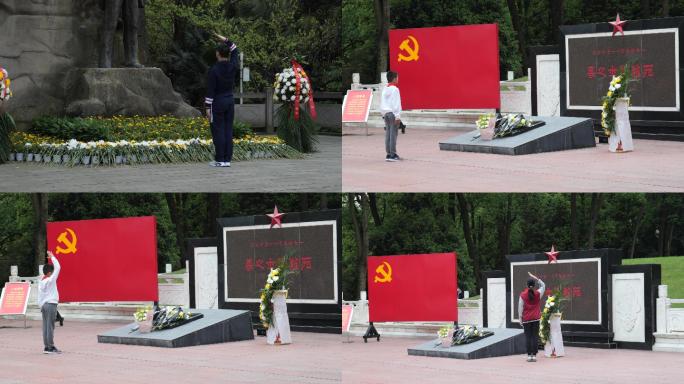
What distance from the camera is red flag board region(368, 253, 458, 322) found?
1011 cm

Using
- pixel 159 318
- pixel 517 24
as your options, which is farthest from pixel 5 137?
pixel 517 24

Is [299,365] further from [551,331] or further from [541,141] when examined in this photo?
[541,141]

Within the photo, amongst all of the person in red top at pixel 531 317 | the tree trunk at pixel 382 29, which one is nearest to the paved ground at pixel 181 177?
the person in red top at pixel 531 317

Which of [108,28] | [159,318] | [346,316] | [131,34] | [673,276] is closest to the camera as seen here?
[159,318]

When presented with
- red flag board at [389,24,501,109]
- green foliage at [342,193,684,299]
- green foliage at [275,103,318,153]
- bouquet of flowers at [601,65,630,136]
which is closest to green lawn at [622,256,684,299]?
green foliage at [342,193,684,299]

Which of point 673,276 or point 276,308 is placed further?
point 673,276

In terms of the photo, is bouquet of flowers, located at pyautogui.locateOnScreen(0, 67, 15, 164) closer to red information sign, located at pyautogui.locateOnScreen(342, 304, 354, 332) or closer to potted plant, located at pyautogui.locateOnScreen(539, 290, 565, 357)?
red information sign, located at pyautogui.locateOnScreen(342, 304, 354, 332)

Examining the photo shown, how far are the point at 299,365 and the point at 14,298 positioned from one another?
8679 millimetres

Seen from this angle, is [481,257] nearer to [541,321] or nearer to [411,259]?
[541,321]

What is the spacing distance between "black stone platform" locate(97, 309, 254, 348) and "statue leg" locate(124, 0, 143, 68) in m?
4.79

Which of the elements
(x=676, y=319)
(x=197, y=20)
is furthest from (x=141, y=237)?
(x=197, y=20)

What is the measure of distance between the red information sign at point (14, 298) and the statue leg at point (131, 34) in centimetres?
371

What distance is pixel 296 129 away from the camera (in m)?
Answer: 15.5

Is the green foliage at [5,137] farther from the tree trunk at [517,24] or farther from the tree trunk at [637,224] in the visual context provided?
the tree trunk at [637,224]
